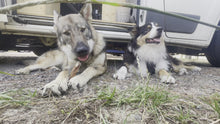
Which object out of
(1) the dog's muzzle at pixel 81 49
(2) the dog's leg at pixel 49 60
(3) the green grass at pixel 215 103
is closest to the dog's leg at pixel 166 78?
(3) the green grass at pixel 215 103

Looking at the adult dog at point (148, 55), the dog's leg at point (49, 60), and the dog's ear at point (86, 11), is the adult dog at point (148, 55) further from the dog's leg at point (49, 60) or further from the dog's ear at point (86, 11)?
the dog's leg at point (49, 60)

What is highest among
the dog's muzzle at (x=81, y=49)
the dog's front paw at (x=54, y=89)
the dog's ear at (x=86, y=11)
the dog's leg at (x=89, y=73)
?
the dog's ear at (x=86, y=11)

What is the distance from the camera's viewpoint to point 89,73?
6.41 ft

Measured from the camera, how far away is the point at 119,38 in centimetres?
306

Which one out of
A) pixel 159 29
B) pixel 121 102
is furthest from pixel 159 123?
pixel 159 29

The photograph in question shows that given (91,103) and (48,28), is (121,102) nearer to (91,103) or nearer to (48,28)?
(91,103)

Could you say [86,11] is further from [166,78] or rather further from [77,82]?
[166,78]

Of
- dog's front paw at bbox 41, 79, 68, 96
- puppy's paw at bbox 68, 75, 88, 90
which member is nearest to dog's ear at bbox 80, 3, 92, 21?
puppy's paw at bbox 68, 75, 88, 90

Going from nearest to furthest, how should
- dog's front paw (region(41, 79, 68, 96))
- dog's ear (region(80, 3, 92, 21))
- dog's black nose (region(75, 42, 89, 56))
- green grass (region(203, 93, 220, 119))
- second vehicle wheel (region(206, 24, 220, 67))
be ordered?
1. green grass (region(203, 93, 220, 119))
2. dog's front paw (region(41, 79, 68, 96))
3. dog's black nose (region(75, 42, 89, 56))
4. dog's ear (region(80, 3, 92, 21))
5. second vehicle wheel (region(206, 24, 220, 67))

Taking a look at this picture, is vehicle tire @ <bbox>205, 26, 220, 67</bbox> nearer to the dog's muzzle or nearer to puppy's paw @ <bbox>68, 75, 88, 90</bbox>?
the dog's muzzle

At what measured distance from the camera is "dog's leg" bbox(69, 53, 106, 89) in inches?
63.7

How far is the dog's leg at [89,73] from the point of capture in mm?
1617

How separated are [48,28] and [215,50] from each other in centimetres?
417

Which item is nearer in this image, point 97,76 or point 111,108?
point 111,108
